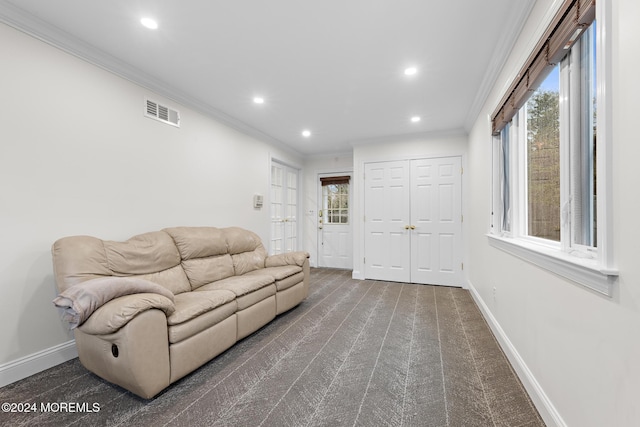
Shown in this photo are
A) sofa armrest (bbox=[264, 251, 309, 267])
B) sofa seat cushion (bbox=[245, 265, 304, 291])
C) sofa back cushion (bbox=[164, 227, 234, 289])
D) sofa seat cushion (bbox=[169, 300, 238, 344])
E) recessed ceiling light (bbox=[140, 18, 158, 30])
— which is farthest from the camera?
sofa armrest (bbox=[264, 251, 309, 267])

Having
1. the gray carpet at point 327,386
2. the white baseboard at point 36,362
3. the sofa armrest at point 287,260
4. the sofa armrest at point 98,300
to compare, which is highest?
the sofa armrest at point 98,300

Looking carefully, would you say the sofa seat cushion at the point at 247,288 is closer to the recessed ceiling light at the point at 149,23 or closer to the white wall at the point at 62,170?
the white wall at the point at 62,170

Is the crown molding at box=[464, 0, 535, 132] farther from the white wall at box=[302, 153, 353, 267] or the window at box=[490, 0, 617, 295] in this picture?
the white wall at box=[302, 153, 353, 267]

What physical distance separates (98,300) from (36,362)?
38.0 inches

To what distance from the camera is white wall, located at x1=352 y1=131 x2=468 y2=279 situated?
4.32 meters

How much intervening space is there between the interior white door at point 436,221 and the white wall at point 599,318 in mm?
2385

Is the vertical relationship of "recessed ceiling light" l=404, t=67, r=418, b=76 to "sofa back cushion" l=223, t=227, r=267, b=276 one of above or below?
above

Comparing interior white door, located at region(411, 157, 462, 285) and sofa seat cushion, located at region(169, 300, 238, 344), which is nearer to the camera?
sofa seat cushion, located at region(169, 300, 238, 344)

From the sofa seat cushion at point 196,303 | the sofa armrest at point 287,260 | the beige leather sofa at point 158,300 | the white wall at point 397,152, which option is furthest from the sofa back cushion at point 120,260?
the white wall at point 397,152

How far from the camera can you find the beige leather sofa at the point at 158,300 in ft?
5.20

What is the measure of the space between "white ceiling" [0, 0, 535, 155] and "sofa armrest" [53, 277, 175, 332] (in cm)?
185

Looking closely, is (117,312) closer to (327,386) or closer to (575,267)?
(327,386)

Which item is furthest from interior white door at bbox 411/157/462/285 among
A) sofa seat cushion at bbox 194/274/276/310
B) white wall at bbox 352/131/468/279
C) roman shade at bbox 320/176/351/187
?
sofa seat cushion at bbox 194/274/276/310

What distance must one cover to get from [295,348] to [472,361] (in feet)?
4.67
